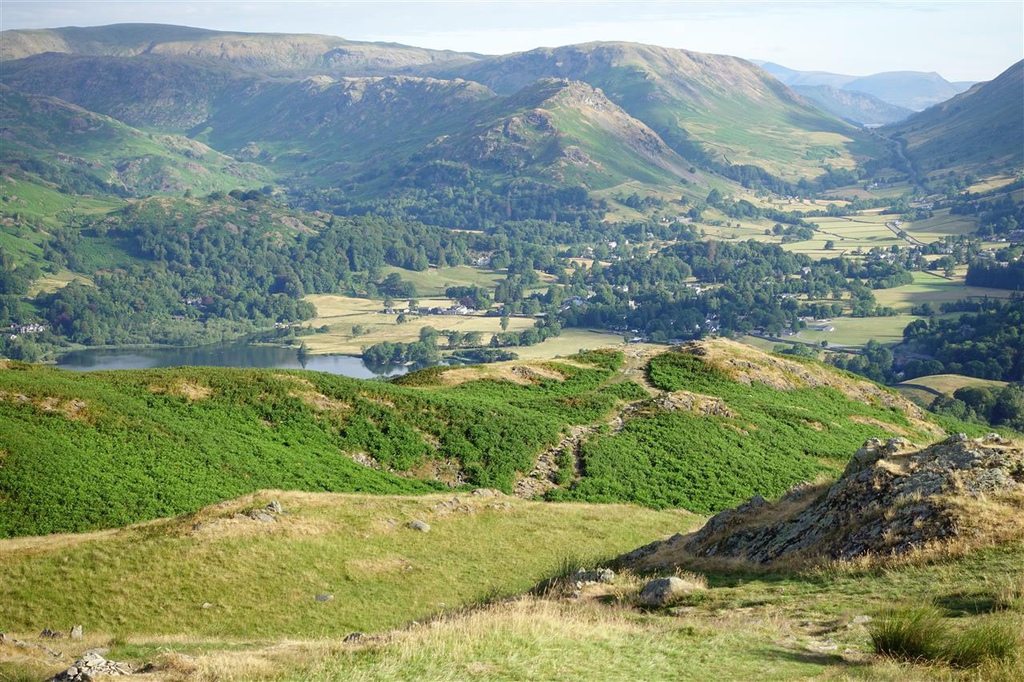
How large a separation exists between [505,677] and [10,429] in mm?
39442

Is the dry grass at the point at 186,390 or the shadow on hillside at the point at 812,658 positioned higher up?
the shadow on hillside at the point at 812,658

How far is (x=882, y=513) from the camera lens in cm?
3142

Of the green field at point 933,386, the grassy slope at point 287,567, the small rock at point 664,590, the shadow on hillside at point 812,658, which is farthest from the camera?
the green field at point 933,386

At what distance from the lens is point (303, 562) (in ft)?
129

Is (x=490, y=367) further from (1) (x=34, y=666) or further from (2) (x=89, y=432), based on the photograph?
(1) (x=34, y=666)

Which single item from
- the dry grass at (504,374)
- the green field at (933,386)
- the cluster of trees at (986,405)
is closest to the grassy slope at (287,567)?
the dry grass at (504,374)

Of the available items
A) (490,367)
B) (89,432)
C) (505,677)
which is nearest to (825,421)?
(490,367)

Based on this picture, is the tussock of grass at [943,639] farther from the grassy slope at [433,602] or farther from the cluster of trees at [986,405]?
the cluster of trees at [986,405]

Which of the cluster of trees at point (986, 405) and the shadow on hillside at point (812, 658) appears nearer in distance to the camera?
the shadow on hillside at point (812, 658)

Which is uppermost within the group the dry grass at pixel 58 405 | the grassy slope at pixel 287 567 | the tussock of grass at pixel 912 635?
the tussock of grass at pixel 912 635

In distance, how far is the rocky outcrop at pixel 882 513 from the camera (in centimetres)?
2944

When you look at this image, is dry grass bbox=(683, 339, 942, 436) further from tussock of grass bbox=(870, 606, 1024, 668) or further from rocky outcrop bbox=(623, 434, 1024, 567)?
tussock of grass bbox=(870, 606, 1024, 668)

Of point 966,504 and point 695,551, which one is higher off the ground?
point 966,504

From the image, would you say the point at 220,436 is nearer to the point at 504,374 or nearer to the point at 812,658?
the point at 504,374
